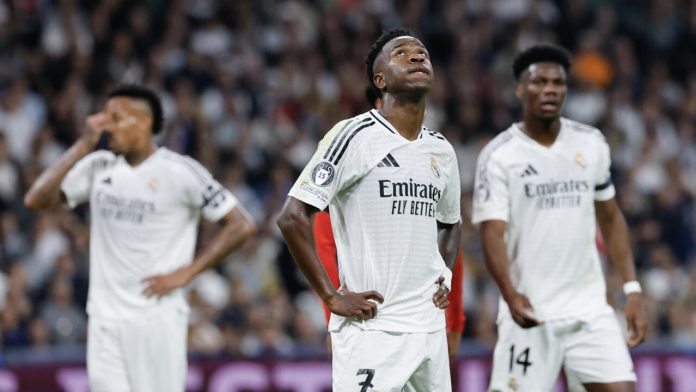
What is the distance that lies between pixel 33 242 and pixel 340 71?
16.0 ft

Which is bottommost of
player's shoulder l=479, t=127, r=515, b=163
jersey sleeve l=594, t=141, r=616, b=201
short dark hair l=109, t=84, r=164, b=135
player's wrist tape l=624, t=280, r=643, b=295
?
player's wrist tape l=624, t=280, r=643, b=295

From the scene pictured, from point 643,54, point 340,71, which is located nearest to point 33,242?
point 340,71

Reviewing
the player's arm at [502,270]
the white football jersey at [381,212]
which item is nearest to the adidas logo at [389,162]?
the white football jersey at [381,212]

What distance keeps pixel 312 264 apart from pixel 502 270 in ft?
5.94

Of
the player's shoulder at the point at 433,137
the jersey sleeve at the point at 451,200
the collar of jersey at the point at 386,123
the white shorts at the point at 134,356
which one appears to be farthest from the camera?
the white shorts at the point at 134,356

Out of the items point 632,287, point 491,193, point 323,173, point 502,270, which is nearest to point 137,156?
point 491,193

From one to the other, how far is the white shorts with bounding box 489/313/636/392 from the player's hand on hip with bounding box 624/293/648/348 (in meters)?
0.10

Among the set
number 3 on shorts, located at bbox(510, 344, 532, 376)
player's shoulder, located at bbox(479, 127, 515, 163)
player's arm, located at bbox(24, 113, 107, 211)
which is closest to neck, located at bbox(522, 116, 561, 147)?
player's shoulder, located at bbox(479, 127, 515, 163)

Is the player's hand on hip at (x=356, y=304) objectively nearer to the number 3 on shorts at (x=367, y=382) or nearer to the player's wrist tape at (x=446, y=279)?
the number 3 on shorts at (x=367, y=382)

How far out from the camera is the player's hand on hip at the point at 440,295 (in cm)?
593

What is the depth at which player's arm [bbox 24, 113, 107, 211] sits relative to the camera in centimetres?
805

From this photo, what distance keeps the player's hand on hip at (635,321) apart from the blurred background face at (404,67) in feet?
7.79

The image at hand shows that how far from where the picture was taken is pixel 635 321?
291 inches

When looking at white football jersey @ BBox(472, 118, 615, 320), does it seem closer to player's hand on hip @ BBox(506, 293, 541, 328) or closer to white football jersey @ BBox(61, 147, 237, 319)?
player's hand on hip @ BBox(506, 293, 541, 328)
